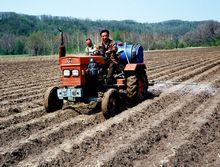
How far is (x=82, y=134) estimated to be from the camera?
6.82 meters

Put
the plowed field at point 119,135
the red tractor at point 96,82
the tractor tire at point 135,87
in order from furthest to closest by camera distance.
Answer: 1. the tractor tire at point 135,87
2. the red tractor at point 96,82
3. the plowed field at point 119,135

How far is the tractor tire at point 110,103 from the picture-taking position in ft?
26.0

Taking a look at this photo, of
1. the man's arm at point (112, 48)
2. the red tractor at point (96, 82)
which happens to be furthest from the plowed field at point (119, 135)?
the man's arm at point (112, 48)

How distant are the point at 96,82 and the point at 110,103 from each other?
2.94ft

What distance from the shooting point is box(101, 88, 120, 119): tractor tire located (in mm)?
7935

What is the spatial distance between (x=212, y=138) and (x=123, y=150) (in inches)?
65.7

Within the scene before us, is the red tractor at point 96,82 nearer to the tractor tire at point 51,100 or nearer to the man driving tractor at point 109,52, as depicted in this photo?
the tractor tire at point 51,100

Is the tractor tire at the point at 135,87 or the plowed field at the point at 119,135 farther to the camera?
the tractor tire at the point at 135,87

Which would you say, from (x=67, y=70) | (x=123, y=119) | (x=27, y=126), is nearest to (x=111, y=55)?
(x=67, y=70)

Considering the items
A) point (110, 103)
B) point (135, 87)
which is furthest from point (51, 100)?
point (135, 87)

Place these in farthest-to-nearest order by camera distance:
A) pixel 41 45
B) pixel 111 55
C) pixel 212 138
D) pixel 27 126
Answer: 1. pixel 41 45
2. pixel 111 55
3. pixel 27 126
4. pixel 212 138

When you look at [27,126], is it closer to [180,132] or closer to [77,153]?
[77,153]

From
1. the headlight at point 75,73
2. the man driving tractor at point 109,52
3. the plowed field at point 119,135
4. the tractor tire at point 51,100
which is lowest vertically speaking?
the plowed field at point 119,135

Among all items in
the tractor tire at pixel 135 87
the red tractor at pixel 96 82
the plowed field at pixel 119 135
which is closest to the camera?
the plowed field at pixel 119 135
